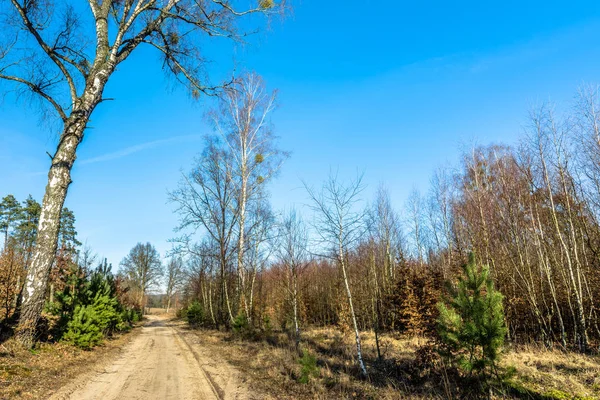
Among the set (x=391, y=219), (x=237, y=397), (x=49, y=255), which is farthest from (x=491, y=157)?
(x=49, y=255)

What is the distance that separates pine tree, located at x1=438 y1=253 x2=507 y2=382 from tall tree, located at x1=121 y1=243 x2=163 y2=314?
49.1m

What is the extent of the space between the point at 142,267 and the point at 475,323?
51.4 meters

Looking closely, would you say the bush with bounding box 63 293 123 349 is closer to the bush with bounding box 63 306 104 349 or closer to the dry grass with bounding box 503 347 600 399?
the bush with bounding box 63 306 104 349

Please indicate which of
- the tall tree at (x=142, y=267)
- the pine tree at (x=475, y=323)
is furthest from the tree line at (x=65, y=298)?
the tall tree at (x=142, y=267)

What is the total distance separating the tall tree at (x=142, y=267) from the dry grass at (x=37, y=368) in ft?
140

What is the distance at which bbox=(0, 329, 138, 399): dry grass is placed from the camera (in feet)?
17.0

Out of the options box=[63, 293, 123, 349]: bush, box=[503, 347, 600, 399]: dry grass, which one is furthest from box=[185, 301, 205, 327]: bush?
box=[503, 347, 600, 399]: dry grass

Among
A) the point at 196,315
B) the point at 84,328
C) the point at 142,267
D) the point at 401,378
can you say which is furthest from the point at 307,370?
the point at 142,267

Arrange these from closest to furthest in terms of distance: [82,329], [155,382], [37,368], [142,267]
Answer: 1. [37,368]
2. [155,382]
3. [82,329]
4. [142,267]

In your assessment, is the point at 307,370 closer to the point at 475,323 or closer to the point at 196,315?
the point at 475,323

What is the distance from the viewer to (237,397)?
588cm

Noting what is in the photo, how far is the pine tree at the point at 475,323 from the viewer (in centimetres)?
527

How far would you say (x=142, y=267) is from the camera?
48219 mm

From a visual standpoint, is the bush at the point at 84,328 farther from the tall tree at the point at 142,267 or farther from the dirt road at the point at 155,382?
the tall tree at the point at 142,267
